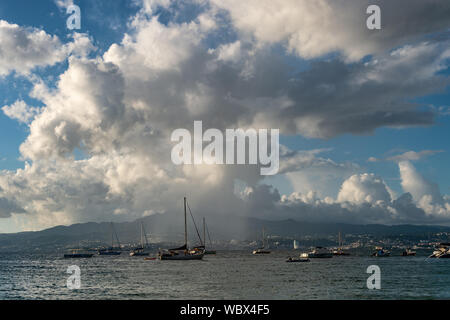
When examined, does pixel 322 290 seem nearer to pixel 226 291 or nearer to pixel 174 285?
pixel 226 291

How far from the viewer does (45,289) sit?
64.9 metres

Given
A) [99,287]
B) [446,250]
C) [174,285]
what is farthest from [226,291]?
[446,250]

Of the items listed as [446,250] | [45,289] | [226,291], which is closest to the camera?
[226,291]
